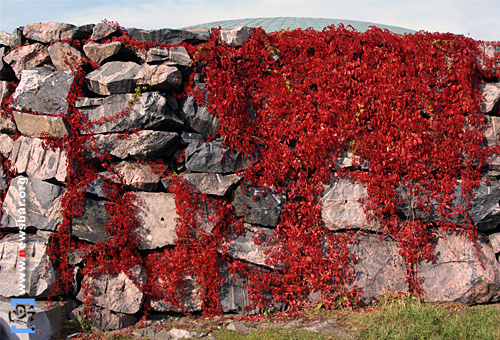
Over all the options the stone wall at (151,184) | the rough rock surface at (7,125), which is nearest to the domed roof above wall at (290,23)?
the stone wall at (151,184)

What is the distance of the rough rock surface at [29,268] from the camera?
210 inches

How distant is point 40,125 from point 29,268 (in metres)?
2.36

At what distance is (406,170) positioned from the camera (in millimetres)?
5715

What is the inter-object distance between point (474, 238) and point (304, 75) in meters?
3.88

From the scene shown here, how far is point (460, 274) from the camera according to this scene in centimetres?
557

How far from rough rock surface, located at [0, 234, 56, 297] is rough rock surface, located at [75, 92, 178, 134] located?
1992 millimetres

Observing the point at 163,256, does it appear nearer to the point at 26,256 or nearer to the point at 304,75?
the point at 26,256

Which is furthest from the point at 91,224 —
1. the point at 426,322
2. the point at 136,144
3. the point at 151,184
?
the point at 426,322

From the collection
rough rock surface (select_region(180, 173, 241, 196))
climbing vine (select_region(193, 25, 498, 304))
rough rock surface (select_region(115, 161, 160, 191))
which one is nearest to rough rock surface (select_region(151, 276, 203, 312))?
climbing vine (select_region(193, 25, 498, 304))

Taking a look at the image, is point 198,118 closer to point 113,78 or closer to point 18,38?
point 113,78

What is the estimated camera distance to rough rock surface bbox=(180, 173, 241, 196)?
5.71m

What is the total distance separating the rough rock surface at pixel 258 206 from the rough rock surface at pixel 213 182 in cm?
18

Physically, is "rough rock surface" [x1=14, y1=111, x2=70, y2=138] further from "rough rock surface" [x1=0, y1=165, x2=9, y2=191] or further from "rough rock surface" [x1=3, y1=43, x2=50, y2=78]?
"rough rock surface" [x1=3, y1=43, x2=50, y2=78]

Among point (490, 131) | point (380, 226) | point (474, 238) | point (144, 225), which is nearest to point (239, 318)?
point (144, 225)
